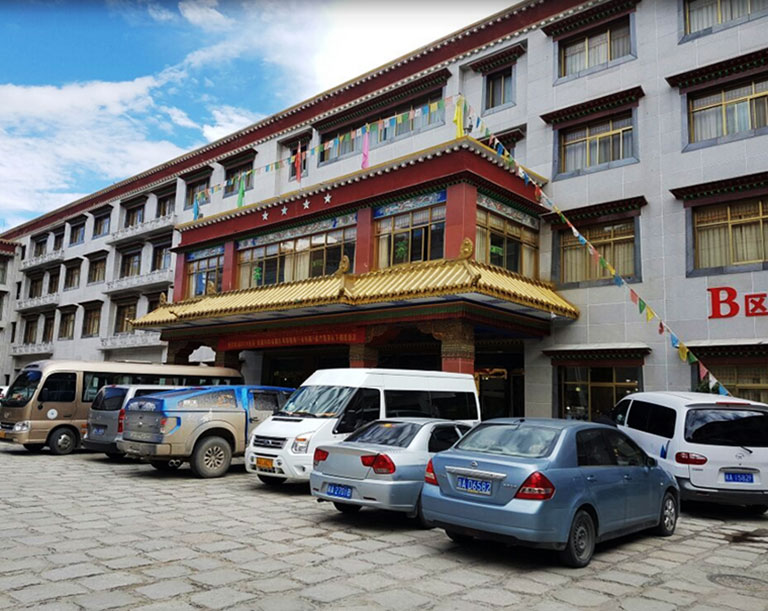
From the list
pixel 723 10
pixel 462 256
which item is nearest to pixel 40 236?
pixel 462 256

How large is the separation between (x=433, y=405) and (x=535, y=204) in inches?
321

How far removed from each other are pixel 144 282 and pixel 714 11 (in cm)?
2639

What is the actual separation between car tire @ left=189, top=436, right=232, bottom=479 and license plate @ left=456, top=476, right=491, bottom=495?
7261 millimetres

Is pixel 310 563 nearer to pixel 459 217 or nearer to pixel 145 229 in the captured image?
pixel 459 217

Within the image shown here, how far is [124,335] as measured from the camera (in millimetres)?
32812

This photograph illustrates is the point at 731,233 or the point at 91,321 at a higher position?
the point at 731,233

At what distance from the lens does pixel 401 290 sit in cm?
1509

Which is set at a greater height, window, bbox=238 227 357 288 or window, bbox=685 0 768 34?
window, bbox=685 0 768 34

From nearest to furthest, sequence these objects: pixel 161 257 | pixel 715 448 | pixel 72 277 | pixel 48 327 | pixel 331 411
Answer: pixel 715 448, pixel 331 411, pixel 161 257, pixel 72 277, pixel 48 327

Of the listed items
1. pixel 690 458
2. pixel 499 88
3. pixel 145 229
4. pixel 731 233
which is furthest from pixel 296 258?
pixel 145 229

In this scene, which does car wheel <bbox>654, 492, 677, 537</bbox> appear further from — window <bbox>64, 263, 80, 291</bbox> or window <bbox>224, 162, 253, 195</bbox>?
window <bbox>64, 263, 80, 291</bbox>

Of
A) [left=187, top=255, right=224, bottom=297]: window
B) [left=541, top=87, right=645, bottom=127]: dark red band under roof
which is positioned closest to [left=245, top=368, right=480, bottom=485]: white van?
[left=541, top=87, right=645, bottom=127]: dark red band under roof

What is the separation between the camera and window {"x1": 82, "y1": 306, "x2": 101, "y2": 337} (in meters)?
35.2

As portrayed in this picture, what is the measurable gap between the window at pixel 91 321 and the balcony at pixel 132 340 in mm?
1670
